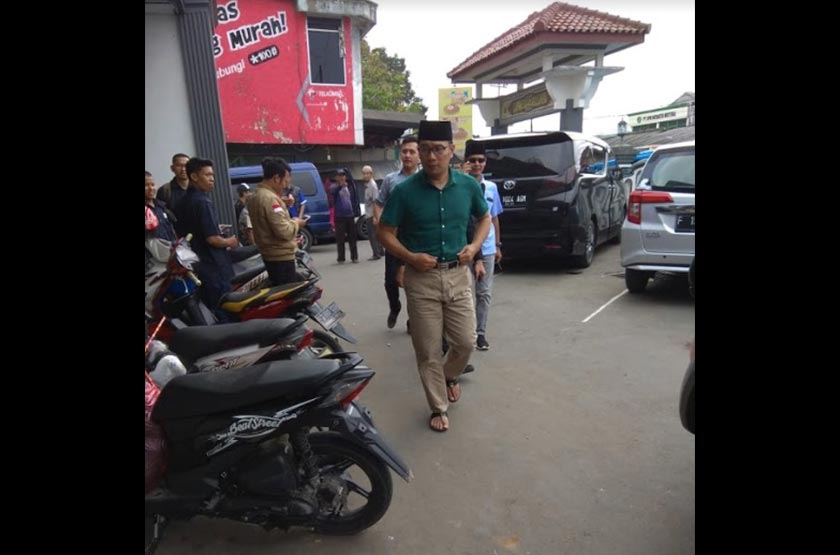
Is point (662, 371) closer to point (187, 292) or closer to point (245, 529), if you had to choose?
point (245, 529)

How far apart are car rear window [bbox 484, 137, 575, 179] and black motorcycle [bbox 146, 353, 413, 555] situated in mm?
5837

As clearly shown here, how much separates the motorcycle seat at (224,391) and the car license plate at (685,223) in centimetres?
471

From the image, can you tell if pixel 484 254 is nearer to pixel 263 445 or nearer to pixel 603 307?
pixel 603 307

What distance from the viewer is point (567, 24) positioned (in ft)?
43.9

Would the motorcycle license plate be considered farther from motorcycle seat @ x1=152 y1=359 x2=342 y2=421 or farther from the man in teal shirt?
motorcycle seat @ x1=152 y1=359 x2=342 y2=421

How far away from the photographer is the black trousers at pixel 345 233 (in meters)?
9.80

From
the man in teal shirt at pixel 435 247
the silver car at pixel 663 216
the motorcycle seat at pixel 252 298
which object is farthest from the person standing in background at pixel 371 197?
the man in teal shirt at pixel 435 247

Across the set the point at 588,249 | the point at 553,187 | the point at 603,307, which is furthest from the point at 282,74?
the point at 603,307

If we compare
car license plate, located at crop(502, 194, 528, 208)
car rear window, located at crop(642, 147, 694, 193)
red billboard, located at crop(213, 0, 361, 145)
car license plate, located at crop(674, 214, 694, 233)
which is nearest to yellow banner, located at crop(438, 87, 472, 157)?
red billboard, located at crop(213, 0, 361, 145)

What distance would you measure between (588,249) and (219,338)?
252 inches

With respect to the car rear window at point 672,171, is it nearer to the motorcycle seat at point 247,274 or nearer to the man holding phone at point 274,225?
the man holding phone at point 274,225
